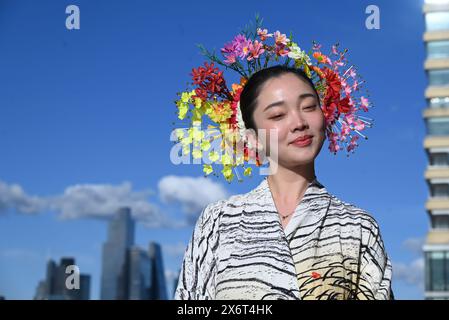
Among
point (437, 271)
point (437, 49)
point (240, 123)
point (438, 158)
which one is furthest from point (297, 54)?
point (437, 49)

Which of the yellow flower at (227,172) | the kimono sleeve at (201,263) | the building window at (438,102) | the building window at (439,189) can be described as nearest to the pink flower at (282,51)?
the yellow flower at (227,172)

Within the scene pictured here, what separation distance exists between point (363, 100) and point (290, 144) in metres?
0.59

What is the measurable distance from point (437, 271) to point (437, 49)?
7943 millimetres

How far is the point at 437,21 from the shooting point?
96.5 ft

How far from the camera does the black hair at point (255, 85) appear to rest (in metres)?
2.88

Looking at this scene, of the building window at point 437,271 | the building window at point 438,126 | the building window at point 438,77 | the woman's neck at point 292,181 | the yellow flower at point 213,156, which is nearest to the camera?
the woman's neck at point 292,181


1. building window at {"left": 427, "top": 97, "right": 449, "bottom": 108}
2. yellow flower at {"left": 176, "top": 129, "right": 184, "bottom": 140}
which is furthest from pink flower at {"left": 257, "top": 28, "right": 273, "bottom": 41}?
building window at {"left": 427, "top": 97, "right": 449, "bottom": 108}

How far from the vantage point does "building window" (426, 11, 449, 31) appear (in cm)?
2870

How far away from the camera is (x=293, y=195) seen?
9.25 ft

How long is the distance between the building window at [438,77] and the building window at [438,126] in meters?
1.54

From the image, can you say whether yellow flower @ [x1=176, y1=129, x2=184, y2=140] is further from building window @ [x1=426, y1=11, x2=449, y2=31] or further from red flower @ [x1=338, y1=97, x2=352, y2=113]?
building window @ [x1=426, y1=11, x2=449, y2=31]

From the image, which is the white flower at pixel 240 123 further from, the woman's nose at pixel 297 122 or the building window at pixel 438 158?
the building window at pixel 438 158
